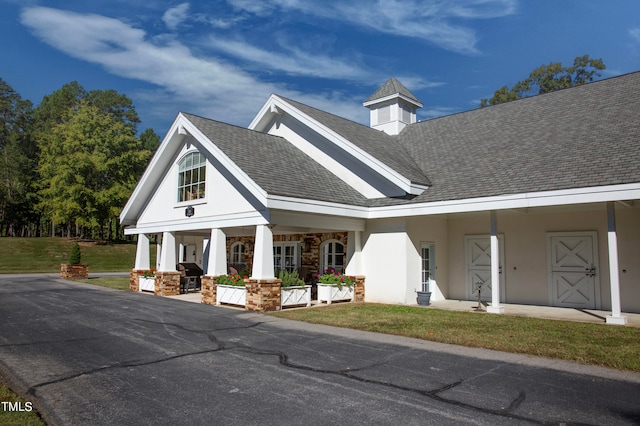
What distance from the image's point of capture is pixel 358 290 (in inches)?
595

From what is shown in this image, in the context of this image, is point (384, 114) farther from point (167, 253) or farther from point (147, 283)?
point (147, 283)

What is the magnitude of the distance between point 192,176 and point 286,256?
15.8 feet

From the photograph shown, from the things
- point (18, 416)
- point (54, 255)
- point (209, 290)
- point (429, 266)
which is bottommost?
point (18, 416)

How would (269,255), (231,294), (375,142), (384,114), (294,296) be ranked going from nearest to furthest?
(269,255), (294,296), (231,294), (375,142), (384,114)

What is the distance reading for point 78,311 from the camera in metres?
12.4

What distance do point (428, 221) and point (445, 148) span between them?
11.5 feet

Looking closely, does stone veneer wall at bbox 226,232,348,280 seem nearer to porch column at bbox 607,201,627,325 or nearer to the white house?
the white house

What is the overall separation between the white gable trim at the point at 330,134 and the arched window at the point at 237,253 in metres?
5.46

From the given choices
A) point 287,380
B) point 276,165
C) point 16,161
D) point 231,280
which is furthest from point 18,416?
point 16,161

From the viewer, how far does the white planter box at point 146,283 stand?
18.5 meters

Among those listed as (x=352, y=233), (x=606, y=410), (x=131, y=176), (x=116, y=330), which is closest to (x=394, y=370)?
(x=606, y=410)

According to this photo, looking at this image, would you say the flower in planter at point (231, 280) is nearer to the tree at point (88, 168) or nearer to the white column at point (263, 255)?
the white column at point (263, 255)

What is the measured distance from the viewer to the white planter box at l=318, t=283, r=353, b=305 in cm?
1454

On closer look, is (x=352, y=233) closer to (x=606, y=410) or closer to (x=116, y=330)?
(x=116, y=330)
